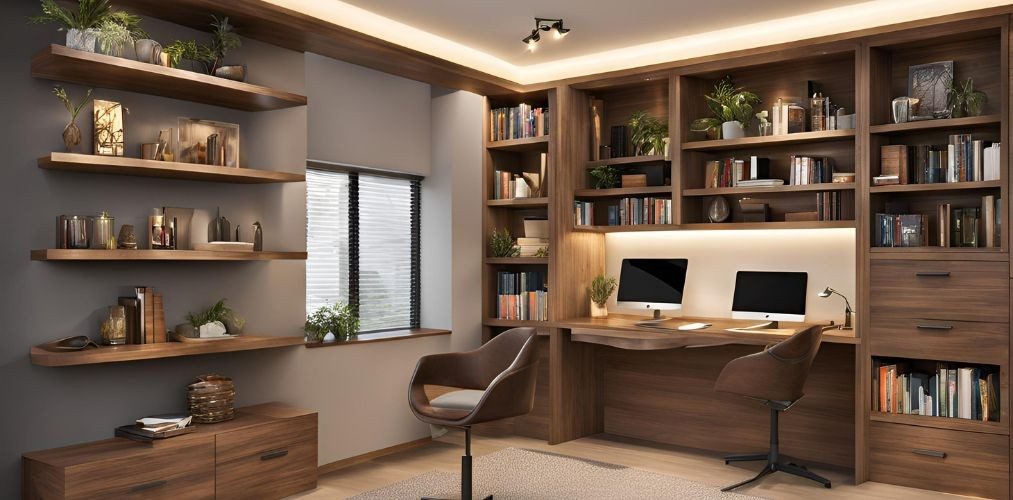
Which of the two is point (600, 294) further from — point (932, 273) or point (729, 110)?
point (932, 273)

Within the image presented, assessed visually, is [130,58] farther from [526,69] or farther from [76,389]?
[526,69]

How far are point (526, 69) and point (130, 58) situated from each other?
10.6ft

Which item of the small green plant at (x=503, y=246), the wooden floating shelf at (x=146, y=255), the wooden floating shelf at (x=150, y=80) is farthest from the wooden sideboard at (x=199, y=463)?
the small green plant at (x=503, y=246)

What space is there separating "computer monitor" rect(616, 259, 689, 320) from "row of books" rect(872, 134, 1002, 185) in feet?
4.97

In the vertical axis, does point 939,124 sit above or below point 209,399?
above

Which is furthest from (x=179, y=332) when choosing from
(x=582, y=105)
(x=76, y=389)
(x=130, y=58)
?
(x=582, y=105)

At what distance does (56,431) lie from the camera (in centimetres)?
371

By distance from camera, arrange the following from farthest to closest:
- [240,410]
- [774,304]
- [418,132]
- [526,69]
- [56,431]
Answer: [526,69], [418,132], [774,304], [240,410], [56,431]

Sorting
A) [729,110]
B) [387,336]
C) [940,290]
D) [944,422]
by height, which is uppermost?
[729,110]

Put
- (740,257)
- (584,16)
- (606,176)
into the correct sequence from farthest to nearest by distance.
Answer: (606,176) → (740,257) → (584,16)

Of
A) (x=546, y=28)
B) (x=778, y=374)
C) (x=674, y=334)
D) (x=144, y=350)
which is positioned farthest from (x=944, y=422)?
A: (x=144, y=350)

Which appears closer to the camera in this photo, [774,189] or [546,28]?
[546,28]

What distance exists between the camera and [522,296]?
19.9 ft

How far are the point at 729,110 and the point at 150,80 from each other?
358cm
